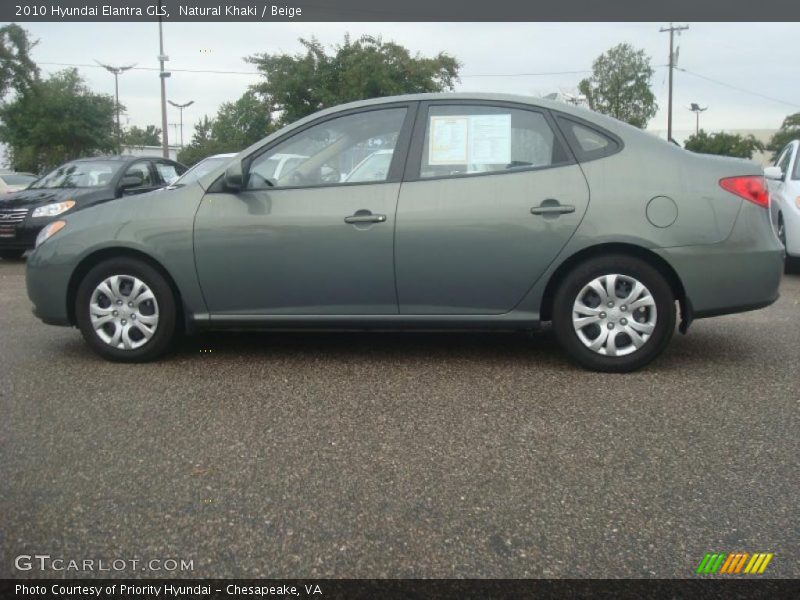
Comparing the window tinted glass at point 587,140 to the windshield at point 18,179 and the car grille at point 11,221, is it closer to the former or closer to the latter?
the car grille at point 11,221

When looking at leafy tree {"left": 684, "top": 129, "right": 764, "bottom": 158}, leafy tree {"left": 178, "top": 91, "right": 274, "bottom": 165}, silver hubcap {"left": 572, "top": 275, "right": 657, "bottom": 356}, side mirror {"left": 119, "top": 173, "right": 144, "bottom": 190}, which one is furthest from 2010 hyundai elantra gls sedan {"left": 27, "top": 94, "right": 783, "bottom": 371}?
leafy tree {"left": 684, "top": 129, "right": 764, "bottom": 158}

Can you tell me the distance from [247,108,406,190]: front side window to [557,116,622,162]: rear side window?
102 cm

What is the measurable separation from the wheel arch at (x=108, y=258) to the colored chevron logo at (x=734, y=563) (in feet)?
11.5

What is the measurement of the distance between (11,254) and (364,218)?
900cm

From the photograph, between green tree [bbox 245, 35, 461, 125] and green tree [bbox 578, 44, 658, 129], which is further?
green tree [bbox 578, 44, 658, 129]

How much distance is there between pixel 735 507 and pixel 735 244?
2.14 metres

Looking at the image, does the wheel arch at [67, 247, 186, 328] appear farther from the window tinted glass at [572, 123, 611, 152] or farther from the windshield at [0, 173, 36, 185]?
the windshield at [0, 173, 36, 185]

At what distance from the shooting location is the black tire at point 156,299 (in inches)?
199

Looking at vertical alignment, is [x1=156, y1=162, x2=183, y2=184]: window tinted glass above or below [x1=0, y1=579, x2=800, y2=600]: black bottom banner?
above

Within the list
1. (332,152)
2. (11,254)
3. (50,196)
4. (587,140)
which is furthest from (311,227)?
(11,254)

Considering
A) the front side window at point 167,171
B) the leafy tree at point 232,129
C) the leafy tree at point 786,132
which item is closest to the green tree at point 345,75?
the leafy tree at point 232,129

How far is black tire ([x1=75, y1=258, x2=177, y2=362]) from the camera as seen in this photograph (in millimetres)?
5047

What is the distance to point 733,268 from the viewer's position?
470 cm

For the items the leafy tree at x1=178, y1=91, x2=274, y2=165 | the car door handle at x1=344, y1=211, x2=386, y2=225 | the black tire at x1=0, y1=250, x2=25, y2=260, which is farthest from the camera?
the leafy tree at x1=178, y1=91, x2=274, y2=165
